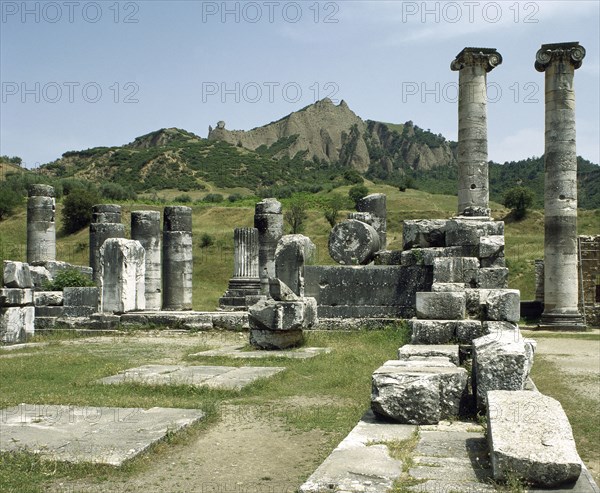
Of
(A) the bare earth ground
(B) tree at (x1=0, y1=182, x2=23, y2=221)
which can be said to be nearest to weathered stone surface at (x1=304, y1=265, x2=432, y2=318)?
(A) the bare earth ground

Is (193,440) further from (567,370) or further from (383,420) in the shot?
(567,370)

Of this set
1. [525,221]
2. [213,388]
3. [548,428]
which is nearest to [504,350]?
[548,428]

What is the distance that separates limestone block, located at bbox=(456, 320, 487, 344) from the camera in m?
9.90

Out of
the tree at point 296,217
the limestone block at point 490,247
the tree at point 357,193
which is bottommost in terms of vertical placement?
the limestone block at point 490,247

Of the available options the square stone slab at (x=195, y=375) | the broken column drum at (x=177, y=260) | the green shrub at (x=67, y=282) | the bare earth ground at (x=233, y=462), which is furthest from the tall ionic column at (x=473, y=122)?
the bare earth ground at (x=233, y=462)

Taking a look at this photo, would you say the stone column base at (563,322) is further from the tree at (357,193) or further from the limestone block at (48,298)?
the tree at (357,193)

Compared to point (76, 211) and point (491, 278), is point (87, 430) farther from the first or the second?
point (76, 211)

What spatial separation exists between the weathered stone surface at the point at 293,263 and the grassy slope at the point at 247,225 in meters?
16.9

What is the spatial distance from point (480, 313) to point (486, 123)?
12.1 metres

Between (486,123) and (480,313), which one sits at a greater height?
(486,123)

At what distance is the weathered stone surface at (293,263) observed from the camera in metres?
14.7

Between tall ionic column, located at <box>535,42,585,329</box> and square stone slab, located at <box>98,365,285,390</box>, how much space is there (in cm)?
1529

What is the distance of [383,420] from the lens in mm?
5969

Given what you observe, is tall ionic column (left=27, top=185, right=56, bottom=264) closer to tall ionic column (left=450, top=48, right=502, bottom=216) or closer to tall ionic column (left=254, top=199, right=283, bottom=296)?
tall ionic column (left=254, top=199, right=283, bottom=296)
